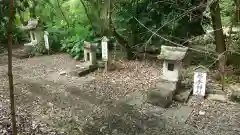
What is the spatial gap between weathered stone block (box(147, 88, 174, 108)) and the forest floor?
0.36ft

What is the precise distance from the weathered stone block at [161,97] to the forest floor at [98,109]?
11 centimetres

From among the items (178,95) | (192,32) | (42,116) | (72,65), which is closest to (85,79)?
(72,65)

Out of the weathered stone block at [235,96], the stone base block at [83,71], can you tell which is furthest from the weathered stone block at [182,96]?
the stone base block at [83,71]

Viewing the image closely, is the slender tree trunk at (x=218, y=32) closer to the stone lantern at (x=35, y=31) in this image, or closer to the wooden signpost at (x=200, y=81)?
the wooden signpost at (x=200, y=81)

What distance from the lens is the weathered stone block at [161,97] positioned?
14.0ft

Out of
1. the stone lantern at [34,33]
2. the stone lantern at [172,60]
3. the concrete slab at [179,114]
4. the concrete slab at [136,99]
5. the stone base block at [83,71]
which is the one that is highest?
the stone lantern at [34,33]

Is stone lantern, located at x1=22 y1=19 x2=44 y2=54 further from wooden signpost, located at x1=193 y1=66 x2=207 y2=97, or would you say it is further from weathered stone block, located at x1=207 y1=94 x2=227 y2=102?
weathered stone block, located at x1=207 y1=94 x2=227 y2=102

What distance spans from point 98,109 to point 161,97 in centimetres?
108

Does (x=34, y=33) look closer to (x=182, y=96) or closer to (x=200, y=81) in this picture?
(x=182, y=96)

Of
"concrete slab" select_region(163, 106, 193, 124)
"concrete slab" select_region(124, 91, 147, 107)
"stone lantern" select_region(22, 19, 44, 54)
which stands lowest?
"concrete slab" select_region(163, 106, 193, 124)

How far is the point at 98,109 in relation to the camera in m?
4.28

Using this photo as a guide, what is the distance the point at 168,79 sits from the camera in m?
4.64

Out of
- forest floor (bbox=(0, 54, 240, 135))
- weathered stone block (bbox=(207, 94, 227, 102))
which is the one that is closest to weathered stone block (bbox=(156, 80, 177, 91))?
forest floor (bbox=(0, 54, 240, 135))

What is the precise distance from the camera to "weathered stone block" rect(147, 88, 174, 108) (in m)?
4.25
